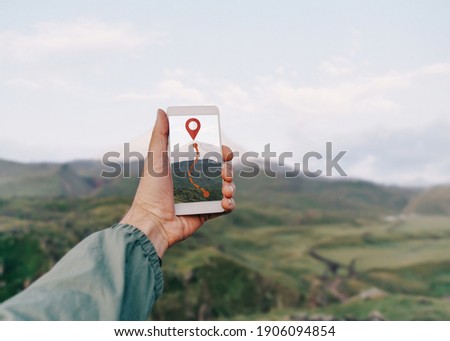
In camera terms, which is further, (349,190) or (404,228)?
(349,190)

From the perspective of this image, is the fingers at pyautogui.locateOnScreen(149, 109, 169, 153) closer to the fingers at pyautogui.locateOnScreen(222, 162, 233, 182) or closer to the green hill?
the fingers at pyautogui.locateOnScreen(222, 162, 233, 182)

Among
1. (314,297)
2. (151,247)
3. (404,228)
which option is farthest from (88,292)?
(404,228)

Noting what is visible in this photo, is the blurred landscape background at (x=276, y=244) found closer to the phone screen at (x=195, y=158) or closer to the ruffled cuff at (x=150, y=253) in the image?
the phone screen at (x=195, y=158)

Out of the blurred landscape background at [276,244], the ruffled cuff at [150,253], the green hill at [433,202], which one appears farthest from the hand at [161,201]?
the green hill at [433,202]

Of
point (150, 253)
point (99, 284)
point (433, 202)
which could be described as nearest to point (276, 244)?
point (433, 202)

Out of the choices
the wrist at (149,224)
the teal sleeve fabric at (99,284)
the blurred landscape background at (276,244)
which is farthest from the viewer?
the blurred landscape background at (276,244)
